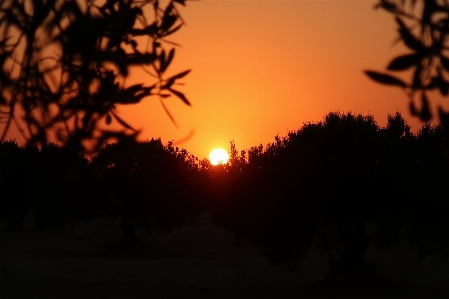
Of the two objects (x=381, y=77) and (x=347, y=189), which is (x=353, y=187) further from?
(x=381, y=77)

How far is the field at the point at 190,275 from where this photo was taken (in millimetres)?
24812

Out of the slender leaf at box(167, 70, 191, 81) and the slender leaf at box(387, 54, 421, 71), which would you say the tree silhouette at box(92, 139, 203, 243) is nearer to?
the slender leaf at box(167, 70, 191, 81)

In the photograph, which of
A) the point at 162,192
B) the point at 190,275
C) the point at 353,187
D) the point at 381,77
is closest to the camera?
the point at 381,77

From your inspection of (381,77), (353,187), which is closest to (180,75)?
(381,77)

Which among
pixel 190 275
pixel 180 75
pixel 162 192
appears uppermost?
pixel 162 192

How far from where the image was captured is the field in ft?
81.4

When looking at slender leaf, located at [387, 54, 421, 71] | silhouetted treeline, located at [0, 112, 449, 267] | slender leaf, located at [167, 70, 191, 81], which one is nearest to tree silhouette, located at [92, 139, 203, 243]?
silhouetted treeline, located at [0, 112, 449, 267]

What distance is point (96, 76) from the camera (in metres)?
3.66

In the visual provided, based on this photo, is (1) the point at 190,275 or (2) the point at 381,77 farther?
(1) the point at 190,275

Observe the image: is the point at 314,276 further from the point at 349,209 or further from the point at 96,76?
the point at 96,76

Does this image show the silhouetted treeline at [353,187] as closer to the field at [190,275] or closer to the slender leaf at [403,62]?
the field at [190,275]

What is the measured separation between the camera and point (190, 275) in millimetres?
32281

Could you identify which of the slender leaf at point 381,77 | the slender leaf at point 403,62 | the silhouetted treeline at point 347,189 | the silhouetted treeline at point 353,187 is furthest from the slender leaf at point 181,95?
the silhouetted treeline at point 353,187

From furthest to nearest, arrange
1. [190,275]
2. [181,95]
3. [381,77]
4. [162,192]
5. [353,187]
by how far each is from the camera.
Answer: [162,192] < [190,275] < [353,187] < [181,95] < [381,77]
